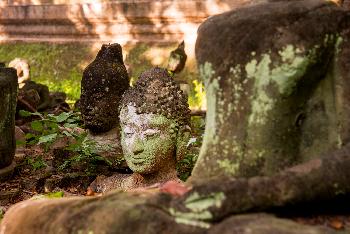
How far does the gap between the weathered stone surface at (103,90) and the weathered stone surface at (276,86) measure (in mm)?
2482

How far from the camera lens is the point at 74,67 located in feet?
27.8

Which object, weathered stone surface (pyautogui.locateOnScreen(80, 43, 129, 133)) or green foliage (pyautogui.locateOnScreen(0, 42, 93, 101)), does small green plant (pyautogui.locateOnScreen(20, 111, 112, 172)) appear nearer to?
weathered stone surface (pyautogui.locateOnScreen(80, 43, 129, 133))

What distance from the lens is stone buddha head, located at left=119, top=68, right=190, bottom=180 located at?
350 cm

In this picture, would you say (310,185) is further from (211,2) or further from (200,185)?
(211,2)

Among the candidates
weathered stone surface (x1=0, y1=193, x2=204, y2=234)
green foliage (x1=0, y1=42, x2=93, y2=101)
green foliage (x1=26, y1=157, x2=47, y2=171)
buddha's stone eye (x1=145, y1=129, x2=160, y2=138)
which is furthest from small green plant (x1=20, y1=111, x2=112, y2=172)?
green foliage (x1=0, y1=42, x2=93, y2=101)

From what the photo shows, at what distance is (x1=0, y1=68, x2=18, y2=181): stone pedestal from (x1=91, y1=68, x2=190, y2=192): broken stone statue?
1276mm

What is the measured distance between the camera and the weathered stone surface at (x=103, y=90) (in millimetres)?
4461

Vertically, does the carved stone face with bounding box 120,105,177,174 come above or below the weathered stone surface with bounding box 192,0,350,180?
below

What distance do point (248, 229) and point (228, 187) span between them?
0.54 ft

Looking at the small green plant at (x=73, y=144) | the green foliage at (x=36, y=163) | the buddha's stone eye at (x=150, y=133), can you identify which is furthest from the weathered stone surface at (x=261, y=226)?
the green foliage at (x=36, y=163)

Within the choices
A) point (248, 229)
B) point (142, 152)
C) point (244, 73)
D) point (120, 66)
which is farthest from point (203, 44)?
point (120, 66)

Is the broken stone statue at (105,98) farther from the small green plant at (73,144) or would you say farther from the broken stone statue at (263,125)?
the broken stone statue at (263,125)

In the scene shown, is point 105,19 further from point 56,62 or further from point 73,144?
point 73,144

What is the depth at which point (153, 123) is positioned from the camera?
349 cm
